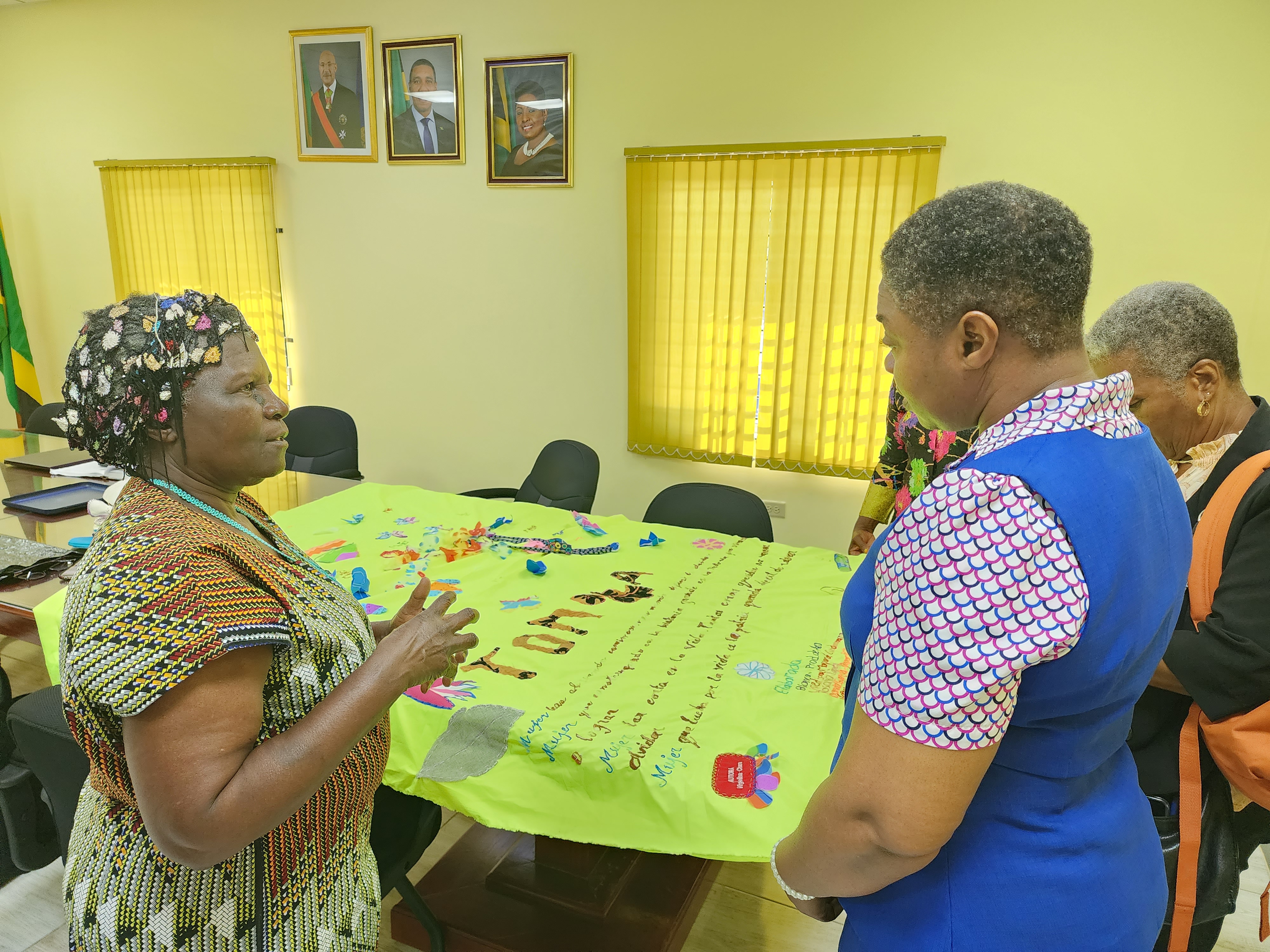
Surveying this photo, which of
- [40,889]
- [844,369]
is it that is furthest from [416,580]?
[844,369]

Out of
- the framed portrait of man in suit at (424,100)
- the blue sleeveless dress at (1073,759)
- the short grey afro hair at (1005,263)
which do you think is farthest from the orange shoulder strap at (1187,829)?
the framed portrait of man in suit at (424,100)

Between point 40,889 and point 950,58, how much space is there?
454 cm

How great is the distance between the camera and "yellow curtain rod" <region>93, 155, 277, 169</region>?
4801 millimetres

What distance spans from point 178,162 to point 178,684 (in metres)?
5.34

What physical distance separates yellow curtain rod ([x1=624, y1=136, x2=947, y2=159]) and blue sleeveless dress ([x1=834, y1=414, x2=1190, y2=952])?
310cm

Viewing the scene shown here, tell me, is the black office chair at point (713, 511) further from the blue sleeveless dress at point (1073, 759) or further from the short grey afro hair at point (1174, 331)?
the blue sleeveless dress at point (1073, 759)

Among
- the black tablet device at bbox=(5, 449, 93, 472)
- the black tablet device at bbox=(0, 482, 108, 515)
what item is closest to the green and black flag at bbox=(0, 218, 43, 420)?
the black tablet device at bbox=(5, 449, 93, 472)

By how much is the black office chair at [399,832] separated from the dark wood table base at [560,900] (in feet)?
0.63

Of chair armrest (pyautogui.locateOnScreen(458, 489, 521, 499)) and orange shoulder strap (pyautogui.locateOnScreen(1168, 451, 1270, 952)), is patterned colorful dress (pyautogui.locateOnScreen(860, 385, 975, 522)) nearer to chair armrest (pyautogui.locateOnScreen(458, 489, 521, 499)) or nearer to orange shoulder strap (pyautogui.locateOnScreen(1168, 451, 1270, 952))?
orange shoulder strap (pyautogui.locateOnScreen(1168, 451, 1270, 952))

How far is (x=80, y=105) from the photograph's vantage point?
17.5ft

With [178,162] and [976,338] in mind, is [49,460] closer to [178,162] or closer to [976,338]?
[178,162]

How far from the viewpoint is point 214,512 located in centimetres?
111

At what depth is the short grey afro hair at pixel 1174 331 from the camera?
132 cm

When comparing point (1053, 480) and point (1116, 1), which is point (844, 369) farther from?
point (1053, 480)
